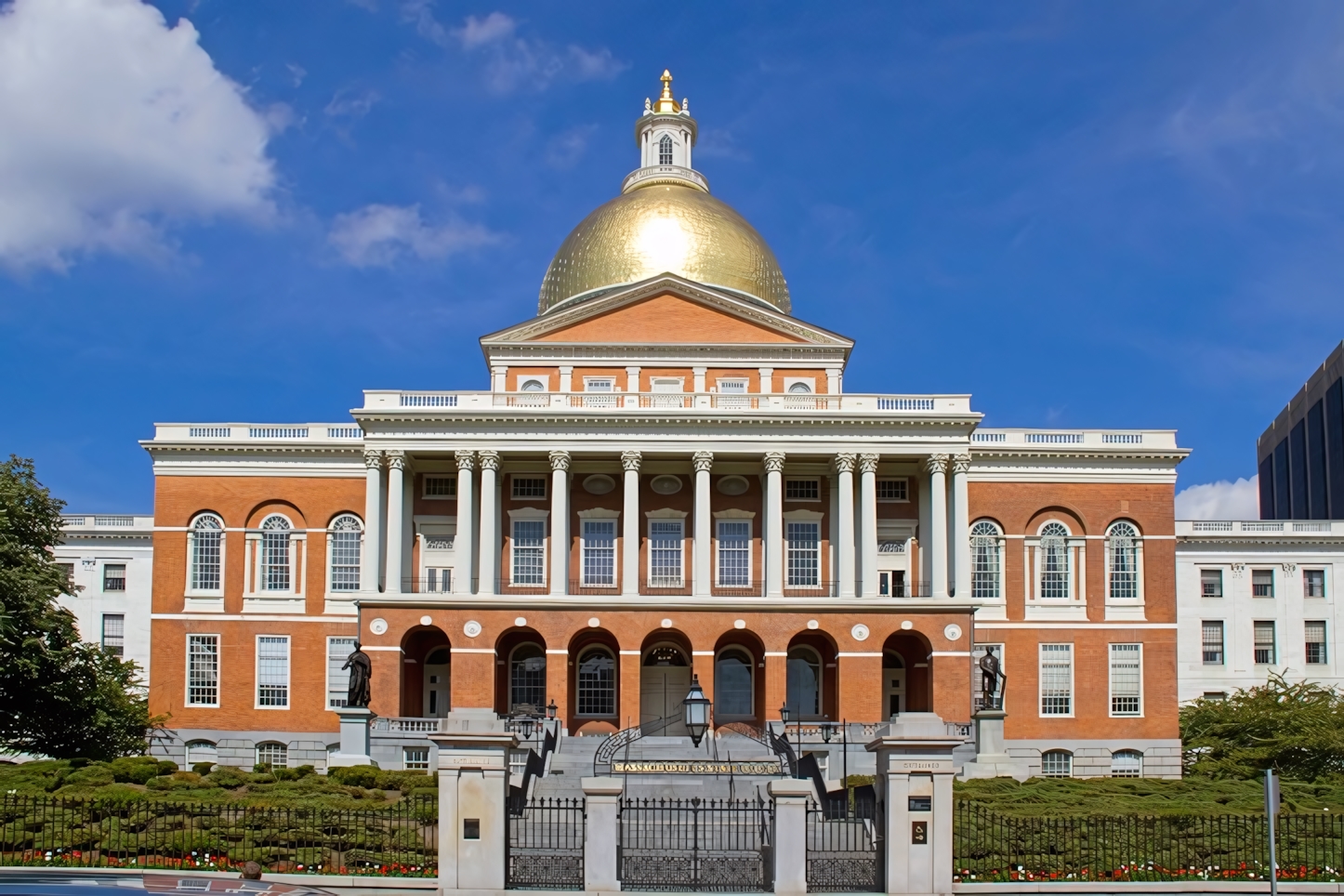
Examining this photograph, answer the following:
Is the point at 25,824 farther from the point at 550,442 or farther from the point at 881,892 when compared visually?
the point at 550,442

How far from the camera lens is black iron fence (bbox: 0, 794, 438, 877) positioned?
22.5 m

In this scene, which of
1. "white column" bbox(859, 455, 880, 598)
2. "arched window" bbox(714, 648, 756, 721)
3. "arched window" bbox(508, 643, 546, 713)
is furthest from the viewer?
"arched window" bbox(714, 648, 756, 721)

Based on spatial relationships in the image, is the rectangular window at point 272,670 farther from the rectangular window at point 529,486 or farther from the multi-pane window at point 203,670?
the rectangular window at point 529,486

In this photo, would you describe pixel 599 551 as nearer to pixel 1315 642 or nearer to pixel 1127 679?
pixel 1127 679

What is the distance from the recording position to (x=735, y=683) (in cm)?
5462

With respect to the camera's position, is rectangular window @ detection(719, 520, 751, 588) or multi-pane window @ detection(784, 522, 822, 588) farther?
multi-pane window @ detection(784, 522, 822, 588)

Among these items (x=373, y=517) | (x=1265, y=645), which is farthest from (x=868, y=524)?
(x=1265, y=645)

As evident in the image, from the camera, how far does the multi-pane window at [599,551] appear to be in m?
54.7

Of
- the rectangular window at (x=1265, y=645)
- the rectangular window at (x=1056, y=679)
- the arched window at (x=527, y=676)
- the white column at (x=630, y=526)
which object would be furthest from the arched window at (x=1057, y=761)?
the arched window at (x=527, y=676)

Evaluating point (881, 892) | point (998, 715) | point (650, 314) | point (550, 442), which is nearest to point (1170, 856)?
point (881, 892)

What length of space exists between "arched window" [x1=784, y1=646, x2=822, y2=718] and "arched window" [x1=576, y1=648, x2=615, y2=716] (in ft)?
22.4

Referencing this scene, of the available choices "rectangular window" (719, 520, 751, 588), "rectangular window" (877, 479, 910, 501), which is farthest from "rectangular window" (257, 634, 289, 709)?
"rectangular window" (877, 479, 910, 501)

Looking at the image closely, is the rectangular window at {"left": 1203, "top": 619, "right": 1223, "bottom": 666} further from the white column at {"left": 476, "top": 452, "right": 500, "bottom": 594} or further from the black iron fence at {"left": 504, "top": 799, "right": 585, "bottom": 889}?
the black iron fence at {"left": 504, "top": 799, "right": 585, "bottom": 889}

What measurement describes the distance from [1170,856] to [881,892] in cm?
512
